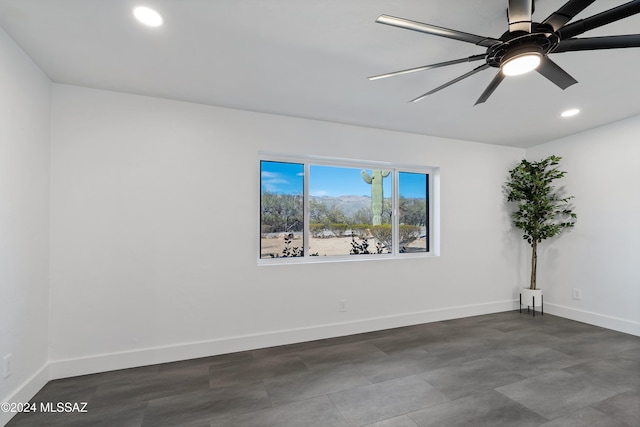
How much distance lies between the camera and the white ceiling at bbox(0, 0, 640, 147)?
5.82 ft

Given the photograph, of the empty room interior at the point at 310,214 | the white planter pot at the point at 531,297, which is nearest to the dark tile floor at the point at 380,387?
the empty room interior at the point at 310,214

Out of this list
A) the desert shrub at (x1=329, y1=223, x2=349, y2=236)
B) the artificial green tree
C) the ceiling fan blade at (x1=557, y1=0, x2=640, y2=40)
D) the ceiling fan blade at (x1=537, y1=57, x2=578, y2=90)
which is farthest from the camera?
the artificial green tree

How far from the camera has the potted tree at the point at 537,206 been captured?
14.0 ft

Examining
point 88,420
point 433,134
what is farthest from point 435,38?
point 88,420

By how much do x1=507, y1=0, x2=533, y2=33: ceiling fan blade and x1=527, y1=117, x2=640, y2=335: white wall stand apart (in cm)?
336

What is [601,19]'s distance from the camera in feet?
4.59

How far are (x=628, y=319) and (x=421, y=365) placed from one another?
284 centimetres

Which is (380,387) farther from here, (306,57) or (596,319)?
(596,319)

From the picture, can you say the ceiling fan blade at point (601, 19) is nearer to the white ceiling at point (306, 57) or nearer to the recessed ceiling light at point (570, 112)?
the white ceiling at point (306, 57)

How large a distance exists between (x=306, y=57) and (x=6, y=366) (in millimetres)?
2875

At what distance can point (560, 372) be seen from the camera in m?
2.67

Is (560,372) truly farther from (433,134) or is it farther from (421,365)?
(433,134)

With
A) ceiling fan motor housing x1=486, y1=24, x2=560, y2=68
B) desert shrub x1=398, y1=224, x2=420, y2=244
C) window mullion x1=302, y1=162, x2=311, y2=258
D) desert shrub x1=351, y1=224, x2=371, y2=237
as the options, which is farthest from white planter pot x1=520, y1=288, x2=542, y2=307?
ceiling fan motor housing x1=486, y1=24, x2=560, y2=68

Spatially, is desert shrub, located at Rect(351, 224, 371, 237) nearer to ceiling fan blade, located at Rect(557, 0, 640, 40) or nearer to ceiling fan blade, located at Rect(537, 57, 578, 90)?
ceiling fan blade, located at Rect(537, 57, 578, 90)
